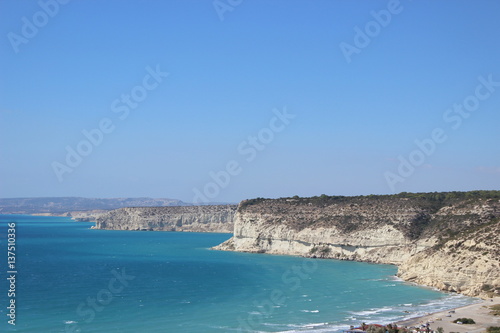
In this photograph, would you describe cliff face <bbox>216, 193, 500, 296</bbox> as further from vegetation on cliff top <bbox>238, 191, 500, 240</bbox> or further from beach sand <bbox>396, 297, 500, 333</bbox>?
beach sand <bbox>396, 297, 500, 333</bbox>

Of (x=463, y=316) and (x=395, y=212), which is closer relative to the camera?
(x=463, y=316)

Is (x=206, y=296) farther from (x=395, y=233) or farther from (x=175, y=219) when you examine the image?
(x=175, y=219)

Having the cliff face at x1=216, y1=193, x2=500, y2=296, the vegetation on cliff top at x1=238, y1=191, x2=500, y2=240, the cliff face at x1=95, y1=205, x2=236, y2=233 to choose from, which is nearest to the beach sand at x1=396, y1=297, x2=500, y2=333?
the cliff face at x1=216, y1=193, x2=500, y2=296

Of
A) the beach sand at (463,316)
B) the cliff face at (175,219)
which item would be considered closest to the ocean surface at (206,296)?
the beach sand at (463,316)

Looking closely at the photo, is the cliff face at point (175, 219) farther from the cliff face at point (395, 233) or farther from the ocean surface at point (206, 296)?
the ocean surface at point (206, 296)

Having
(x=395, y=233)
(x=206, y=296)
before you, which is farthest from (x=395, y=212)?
(x=206, y=296)
